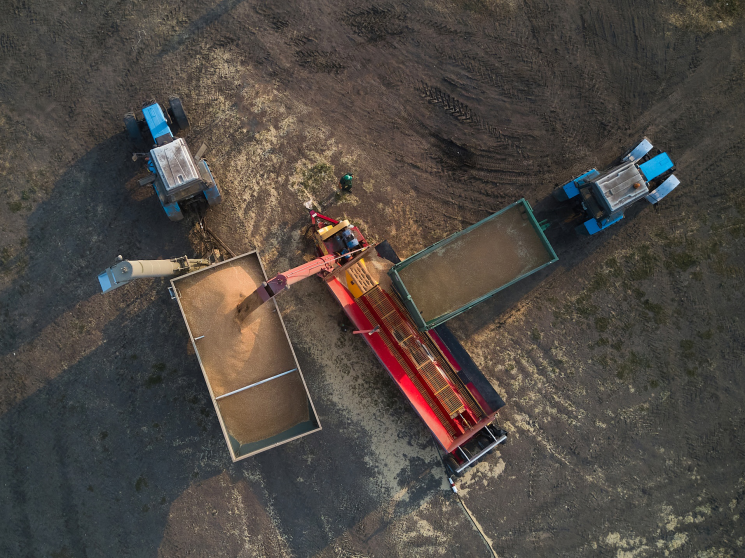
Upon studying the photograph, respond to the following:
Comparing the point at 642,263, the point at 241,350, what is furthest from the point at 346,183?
the point at 642,263

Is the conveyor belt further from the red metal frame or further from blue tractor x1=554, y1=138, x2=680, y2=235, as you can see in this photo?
blue tractor x1=554, y1=138, x2=680, y2=235

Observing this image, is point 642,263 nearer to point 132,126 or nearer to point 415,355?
point 415,355

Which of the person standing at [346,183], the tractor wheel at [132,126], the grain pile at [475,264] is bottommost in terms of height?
the grain pile at [475,264]

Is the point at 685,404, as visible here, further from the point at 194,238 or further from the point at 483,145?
the point at 194,238

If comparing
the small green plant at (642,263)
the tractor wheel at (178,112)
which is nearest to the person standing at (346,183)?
the tractor wheel at (178,112)

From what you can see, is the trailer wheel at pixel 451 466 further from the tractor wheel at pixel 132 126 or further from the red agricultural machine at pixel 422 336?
the tractor wheel at pixel 132 126
